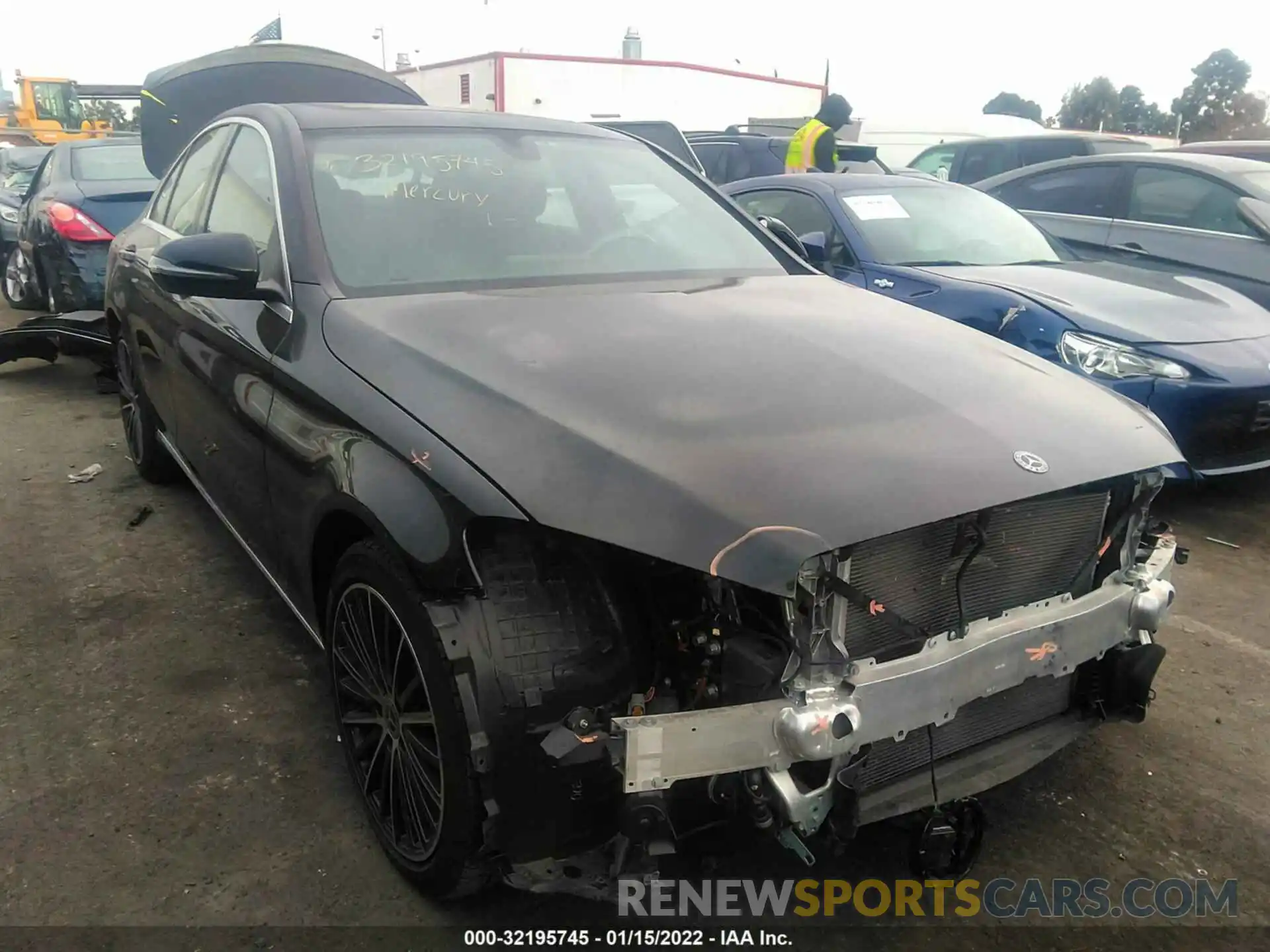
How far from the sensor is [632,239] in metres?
3.14

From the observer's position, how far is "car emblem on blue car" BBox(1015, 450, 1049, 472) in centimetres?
189

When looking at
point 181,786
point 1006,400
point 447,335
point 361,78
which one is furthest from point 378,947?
point 361,78

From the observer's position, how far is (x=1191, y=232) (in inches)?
246

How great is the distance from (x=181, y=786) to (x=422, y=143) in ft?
6.56

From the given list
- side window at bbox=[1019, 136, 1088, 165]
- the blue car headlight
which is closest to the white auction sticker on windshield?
the blue car headlight

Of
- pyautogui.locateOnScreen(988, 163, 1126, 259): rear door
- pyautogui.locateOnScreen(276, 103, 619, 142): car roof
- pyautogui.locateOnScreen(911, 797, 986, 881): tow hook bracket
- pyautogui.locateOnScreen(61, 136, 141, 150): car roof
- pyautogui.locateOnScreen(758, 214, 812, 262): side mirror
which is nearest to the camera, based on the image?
pyautogui.locateOnScreen(911, 797, 986, 881): tow hook bracket

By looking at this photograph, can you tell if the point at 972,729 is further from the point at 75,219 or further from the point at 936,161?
the point at 936,161

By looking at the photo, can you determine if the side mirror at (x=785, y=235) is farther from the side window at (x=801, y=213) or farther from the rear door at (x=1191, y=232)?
the rear door at (x=1191, y=232)

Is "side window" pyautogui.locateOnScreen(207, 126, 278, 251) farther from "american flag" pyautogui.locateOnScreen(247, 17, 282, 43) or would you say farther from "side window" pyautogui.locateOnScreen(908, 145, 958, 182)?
"american flag" pyautogui.locateOnScreen(247, 17, 282, 43)

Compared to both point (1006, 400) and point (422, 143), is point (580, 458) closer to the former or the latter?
point (1006, 400)

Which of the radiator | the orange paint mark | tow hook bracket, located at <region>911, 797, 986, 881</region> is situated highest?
the orange paint mark

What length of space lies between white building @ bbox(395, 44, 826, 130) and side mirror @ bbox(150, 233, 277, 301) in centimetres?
1615

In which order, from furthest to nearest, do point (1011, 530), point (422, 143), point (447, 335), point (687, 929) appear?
point (422, 143), point (447, 335), point (687, 929), point (1011, 530)

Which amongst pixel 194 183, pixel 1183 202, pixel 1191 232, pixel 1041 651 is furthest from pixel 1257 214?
pixel 194 183
